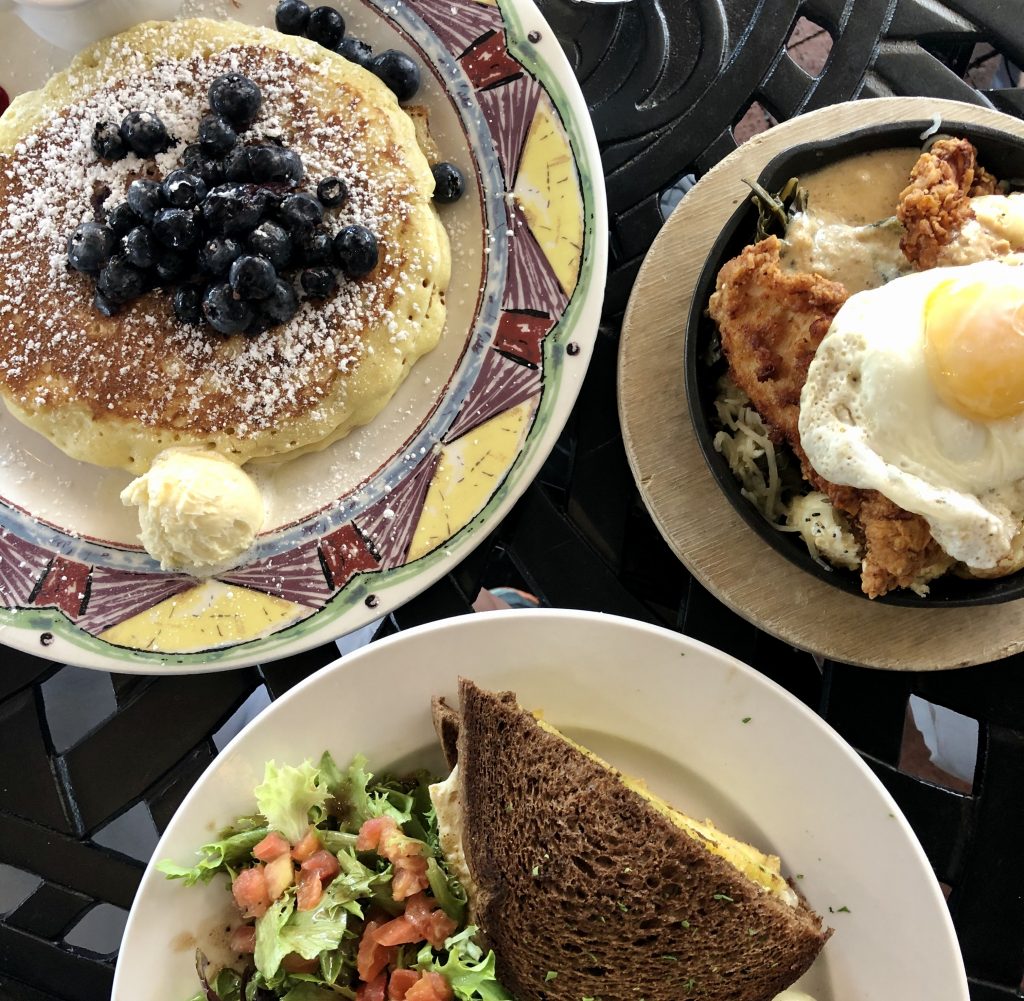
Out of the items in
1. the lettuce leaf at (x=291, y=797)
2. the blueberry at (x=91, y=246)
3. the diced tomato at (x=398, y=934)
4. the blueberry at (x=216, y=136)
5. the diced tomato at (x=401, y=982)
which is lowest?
the diced tomato at (x=401, y=982)

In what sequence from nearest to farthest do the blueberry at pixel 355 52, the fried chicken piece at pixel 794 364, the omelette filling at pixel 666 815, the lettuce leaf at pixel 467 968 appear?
the fried chicken piece at pixel 794 364
the lettuce leaf at pixel 467 968
the omelette filling at pixel 666 815
the blueberry at pixel 355 52

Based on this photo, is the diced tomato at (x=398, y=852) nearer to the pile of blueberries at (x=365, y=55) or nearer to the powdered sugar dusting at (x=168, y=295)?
the powdered sugar dusting at (x=168, y=295)

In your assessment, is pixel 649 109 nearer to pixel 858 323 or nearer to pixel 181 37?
pixel 858 323

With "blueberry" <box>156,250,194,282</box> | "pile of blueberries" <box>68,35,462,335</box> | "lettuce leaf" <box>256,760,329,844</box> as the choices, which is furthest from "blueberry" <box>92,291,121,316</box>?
"lettuce leaf" <box>256,760,329,844</box>

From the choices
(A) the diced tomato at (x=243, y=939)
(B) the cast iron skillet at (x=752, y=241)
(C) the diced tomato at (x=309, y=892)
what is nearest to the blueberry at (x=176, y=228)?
(B) the cast iron skillet at (x=752, y=241)

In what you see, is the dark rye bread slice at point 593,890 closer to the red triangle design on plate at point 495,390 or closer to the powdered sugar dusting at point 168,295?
the red triangle design on plate at point 495,390

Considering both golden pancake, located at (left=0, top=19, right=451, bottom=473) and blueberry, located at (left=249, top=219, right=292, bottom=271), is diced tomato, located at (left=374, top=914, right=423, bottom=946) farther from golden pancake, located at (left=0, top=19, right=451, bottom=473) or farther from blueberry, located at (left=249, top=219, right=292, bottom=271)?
blueberry, located at (left=249, top=219, right=292, bottom=271)

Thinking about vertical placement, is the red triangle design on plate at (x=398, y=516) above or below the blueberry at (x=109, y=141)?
below

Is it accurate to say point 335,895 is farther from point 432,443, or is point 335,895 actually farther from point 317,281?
point 317,281

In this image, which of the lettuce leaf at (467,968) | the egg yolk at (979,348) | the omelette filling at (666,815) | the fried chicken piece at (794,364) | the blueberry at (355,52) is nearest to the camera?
the egg yolk at (979,348)

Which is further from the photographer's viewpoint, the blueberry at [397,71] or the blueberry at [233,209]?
the blueberry at [397,71]
